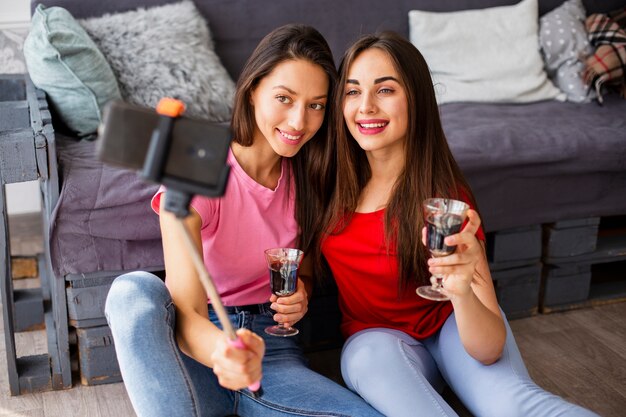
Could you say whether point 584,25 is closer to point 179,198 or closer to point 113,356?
point 113,356

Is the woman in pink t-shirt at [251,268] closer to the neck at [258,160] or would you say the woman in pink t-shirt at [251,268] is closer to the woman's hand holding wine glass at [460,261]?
the neck at [258,160]

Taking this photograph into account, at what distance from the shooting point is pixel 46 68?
93.5 inches

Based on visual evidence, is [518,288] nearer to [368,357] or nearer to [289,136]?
[368,357]

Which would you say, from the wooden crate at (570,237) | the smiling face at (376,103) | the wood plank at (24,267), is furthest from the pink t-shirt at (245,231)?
the wood plank at (24,267)

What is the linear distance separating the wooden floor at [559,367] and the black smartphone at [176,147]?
1.23 m

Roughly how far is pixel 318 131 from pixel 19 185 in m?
1.81

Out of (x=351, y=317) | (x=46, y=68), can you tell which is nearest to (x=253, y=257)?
(x=351, y=317)

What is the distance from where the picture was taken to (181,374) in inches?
61.6

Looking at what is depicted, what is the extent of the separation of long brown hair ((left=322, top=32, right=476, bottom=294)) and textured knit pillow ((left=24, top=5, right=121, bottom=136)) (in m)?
0.93

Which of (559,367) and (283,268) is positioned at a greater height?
(283,268)

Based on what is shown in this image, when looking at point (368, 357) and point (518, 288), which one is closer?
point (368, 357)

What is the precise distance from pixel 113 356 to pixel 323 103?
935mm

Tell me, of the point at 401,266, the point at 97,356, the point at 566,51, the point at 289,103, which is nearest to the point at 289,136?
the point at 289,103

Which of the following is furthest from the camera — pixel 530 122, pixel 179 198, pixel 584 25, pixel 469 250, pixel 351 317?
pixel 584 25
